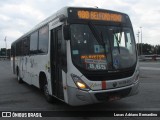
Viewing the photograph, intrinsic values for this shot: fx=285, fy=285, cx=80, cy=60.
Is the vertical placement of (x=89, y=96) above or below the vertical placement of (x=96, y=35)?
below

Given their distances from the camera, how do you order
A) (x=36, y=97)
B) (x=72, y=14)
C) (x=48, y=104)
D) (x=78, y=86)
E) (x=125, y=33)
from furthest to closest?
1. (x=36, y=97)
2. (x=48, y=104)
3. (x=125, y=33)
4. (x=72, y=14)
5. (x=78, y=86)

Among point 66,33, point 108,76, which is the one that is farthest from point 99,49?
point 66,33

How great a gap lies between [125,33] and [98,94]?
86.5 inches

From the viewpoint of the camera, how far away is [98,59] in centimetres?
780

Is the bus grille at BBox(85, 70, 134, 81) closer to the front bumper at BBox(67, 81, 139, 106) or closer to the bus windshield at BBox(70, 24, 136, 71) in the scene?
the bus windshield at BBox(70, 24, 136, 71)

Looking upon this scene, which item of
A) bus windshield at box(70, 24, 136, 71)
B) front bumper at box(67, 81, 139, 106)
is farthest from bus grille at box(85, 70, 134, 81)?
front bumper at box(67, 81, 139, 106)

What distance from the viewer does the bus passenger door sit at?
8.58 meters

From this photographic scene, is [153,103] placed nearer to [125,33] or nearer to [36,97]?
[125,33]

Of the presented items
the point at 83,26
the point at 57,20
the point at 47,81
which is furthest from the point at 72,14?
the point at 47,81

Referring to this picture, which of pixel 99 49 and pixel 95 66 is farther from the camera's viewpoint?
pixel 99 49

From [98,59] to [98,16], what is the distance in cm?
136

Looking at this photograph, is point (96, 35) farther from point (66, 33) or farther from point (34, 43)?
point (34, 43)

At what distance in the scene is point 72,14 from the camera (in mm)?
8016

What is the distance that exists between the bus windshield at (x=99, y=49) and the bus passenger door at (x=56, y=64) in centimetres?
92
